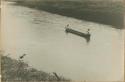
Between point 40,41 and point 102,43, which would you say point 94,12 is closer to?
point 102,43

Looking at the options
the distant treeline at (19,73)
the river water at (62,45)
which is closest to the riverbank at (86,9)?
the river water at (62,45)

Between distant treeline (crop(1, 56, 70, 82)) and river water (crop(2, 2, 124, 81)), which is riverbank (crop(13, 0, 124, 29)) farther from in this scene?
distant treeline (crop(1, 56, 70, 82))

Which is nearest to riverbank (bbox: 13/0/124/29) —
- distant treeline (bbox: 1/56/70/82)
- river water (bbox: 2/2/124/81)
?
river water (bbox: 2/2/124/81)

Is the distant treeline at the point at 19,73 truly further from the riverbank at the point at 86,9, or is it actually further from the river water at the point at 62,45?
the riverbank at the point at 86,9

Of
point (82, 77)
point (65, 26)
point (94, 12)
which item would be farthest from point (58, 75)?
point (94, 12)

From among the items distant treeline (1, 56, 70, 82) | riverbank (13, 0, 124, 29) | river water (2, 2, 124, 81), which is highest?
riverbank (13, 0, 124, 29)

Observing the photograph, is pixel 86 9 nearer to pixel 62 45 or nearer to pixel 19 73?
pixel 62 45
